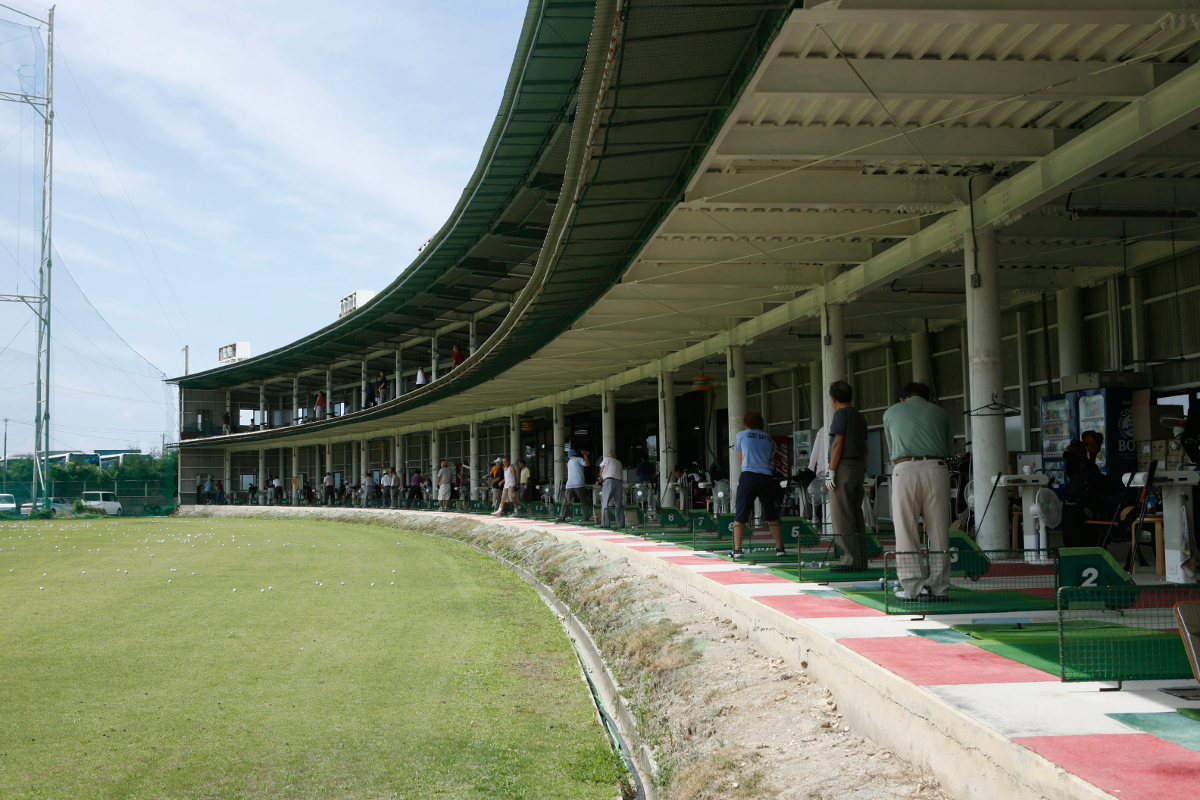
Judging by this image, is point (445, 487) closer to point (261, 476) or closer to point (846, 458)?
point (261, 476)

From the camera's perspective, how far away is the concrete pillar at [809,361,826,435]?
24.6 m

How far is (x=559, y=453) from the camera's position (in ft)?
101

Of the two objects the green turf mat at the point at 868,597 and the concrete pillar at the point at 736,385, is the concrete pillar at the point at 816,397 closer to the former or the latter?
the concrete pillar at the point at 736,385

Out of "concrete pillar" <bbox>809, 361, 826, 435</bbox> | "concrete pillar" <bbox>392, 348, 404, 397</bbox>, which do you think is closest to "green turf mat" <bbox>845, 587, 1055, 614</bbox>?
"concrete pillar" <bbox>809, 361, 826, 435</bbox>

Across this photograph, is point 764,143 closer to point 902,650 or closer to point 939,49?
point 939,49

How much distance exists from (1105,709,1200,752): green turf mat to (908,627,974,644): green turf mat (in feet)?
5.71

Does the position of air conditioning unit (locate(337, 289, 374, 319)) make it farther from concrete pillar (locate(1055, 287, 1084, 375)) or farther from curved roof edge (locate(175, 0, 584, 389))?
concrete pillar (locate(1055, 287, 1084, 375))

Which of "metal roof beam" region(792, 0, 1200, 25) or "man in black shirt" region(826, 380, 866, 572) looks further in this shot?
"man in black shirt" region(826, 380, 866, 572)

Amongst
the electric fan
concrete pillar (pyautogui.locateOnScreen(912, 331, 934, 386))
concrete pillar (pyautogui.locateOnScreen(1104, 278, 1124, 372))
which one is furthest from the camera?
concrete pillar (pyautogui.locateOnScreen(912, 331, 934, 386))

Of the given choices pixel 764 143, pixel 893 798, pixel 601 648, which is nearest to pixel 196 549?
pixel 601 648

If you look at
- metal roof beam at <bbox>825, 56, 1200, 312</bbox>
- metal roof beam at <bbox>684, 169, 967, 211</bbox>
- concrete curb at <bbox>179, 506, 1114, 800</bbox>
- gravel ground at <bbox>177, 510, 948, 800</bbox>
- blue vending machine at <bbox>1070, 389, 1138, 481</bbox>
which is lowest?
gravel ground at <bbox>177, 510, 948, 800</bbox>

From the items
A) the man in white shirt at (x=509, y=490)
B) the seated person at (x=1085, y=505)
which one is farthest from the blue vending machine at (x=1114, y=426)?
the man in white shirt at (x=509, y=490)

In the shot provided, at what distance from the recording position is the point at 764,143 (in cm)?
957

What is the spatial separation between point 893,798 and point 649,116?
19.8 ft
